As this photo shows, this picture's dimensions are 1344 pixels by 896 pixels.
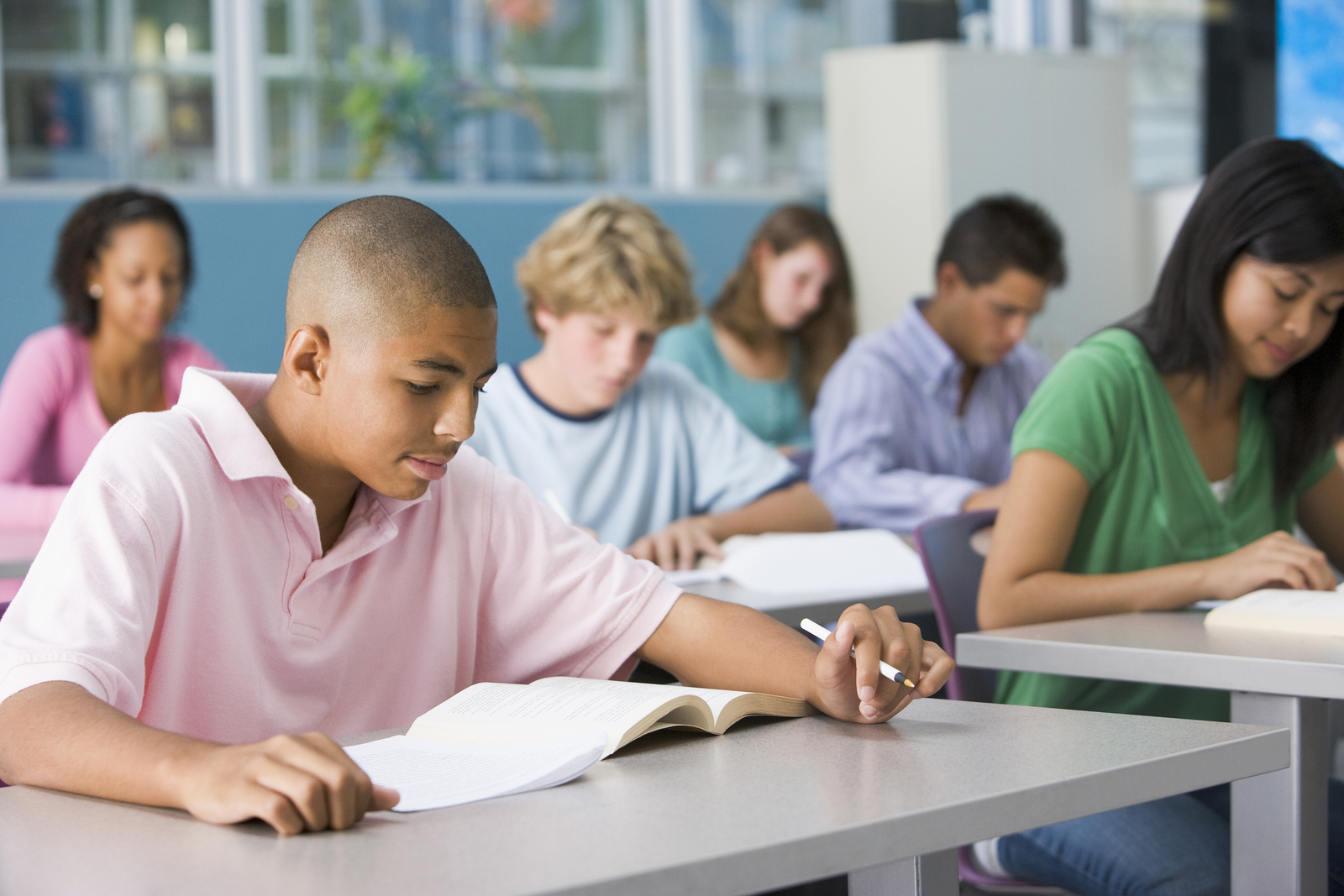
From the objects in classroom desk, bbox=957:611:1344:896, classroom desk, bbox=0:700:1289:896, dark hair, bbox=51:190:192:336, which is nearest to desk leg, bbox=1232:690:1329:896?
classroom desk, bbox=957:611:1344:896

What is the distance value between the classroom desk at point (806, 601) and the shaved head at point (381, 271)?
0.75m

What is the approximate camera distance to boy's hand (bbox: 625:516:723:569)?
227 cm

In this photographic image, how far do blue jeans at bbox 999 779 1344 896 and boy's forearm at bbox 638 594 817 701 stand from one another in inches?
14.3

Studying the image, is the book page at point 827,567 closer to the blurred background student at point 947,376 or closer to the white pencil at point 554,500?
the white pencil at point 554,500

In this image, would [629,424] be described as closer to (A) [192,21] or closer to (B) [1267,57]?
(A) [192,21]

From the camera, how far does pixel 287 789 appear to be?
0.82 metres

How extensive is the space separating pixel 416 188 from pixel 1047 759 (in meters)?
3.74

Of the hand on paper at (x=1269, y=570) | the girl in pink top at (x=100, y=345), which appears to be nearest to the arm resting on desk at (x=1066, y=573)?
the hand on paper at (x=1269, y=570)

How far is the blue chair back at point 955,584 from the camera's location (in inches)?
68.9

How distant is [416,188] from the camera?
4.41 metres

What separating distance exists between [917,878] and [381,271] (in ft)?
2.09

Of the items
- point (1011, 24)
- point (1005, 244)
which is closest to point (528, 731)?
point (1005, 244)

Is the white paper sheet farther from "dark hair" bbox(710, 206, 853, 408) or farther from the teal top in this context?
"dark hair" bbox(710, 206, 853, 408)

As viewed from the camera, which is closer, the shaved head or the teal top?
the shaved head
